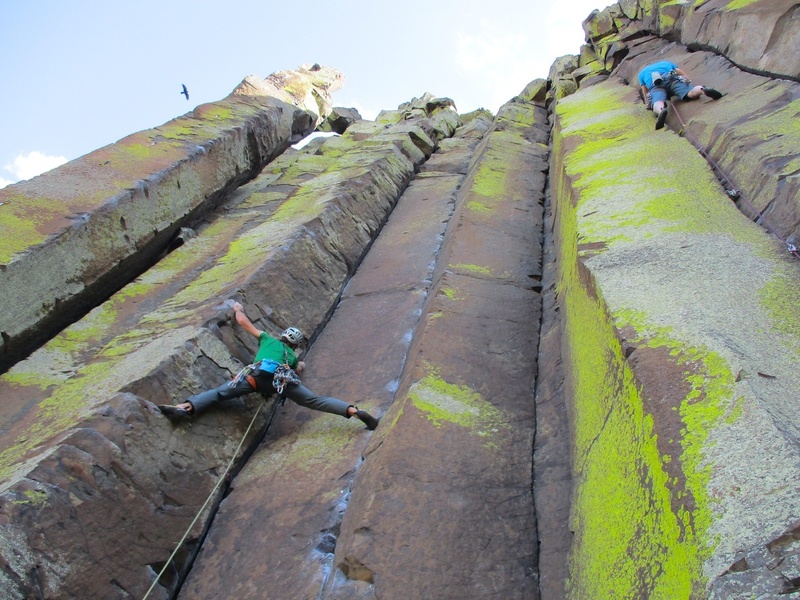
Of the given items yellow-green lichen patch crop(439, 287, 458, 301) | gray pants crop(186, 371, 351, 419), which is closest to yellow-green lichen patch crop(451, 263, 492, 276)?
yellow-green lichen patch crop(439, 287, 458, 301)

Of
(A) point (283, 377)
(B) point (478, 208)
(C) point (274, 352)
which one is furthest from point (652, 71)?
(A) point (283, 377)

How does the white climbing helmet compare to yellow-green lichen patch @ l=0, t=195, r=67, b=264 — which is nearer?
the white climbing helmet

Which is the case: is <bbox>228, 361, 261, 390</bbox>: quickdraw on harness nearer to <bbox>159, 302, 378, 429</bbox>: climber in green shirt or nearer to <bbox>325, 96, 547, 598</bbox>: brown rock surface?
<bbox>159, 302, 378, 429</bbox>: climber in green shirt

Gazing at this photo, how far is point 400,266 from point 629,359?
13.2ft

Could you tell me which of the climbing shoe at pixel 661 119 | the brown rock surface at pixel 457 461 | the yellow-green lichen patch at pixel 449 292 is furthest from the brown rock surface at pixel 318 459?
the climbing shoe at pixel 661 119

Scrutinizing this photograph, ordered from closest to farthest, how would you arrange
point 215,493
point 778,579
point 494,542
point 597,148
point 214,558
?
1. point 778,579
2. point 494,542
3. point 214,558
4. point 215,493
5. point 597,148

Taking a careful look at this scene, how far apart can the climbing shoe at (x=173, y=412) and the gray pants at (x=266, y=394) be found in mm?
85

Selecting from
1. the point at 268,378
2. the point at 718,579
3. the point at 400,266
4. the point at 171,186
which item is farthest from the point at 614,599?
the point at 171,186

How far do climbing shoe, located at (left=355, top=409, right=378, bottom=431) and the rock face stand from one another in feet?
0.40

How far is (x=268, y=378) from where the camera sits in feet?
14.0

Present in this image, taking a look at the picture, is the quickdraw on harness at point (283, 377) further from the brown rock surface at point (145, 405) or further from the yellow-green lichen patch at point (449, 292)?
the yellow-green lichen patch at point (449, 292)

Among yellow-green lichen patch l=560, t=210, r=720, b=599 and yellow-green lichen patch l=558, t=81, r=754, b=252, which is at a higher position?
yellow-green lichen patch l=558, t=81, r=754, b=252

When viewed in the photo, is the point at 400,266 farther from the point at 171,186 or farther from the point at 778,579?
the point at 778,579

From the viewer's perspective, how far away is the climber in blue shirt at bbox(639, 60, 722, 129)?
6410 mm
